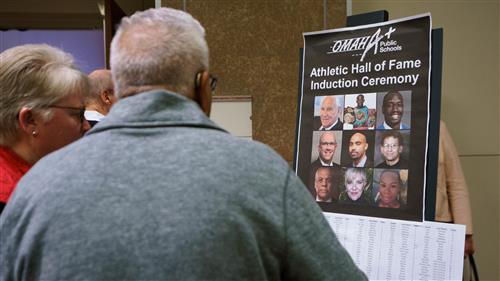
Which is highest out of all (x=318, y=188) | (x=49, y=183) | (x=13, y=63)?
(x=13, y=63)

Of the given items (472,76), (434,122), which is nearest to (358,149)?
(434,122)

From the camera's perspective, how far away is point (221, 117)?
10.6 ft

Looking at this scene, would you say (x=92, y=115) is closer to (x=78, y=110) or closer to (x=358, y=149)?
(x=78, y=110)

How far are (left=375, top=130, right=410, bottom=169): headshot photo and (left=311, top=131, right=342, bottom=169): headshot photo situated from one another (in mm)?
148

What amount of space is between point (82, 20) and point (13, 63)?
338 centimetres

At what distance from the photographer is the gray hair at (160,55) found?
84cm

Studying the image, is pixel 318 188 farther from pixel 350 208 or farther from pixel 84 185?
pixel 84 185

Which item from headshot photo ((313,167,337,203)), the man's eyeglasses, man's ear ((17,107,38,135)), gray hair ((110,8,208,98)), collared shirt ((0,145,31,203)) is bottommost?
headshot photo ((313,167,337,203))

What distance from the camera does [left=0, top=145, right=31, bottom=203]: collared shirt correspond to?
121cm

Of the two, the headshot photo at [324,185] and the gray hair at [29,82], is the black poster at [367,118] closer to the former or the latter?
the headshot photo at [324,185]

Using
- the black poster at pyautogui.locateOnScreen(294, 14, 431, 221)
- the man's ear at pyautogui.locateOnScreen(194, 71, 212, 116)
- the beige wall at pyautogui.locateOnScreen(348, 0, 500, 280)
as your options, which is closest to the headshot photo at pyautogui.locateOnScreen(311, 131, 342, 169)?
the black poster at pyautogui.locateOnScreen(294, 14, 431, 221)

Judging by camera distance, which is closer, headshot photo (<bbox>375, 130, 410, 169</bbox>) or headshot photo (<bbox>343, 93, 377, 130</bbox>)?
headshot photo (<bbox>375, 130, 410, 169</bbox>)

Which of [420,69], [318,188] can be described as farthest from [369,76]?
[318,188]

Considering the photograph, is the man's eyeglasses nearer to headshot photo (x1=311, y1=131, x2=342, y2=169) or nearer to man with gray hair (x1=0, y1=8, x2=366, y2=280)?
man with gray hair (x1=0, y1=8, x2=366, y2=280)
